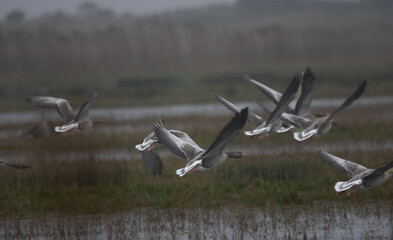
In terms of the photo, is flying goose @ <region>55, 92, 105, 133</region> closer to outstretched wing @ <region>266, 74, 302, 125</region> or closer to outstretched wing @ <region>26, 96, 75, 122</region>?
outstretched wing @ <region>26, 96, 75, 122</region>

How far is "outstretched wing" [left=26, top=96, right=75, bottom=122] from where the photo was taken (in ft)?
45.0

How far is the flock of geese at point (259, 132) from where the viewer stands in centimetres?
990

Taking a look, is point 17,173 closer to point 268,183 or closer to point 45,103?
point 45,103

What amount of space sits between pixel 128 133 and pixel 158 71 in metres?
27.8

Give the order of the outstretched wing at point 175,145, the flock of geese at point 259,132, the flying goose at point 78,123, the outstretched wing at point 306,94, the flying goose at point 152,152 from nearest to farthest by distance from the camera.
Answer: the flock of geese at point 259,132 < the outstretched wing at point 175,145 < the flying goose at point 152,152 < the outstretched wing at point 306,94 < the flying goose at point 78,123

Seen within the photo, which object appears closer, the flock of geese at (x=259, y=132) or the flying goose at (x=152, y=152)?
the flock of geese at (x=259, y=132)

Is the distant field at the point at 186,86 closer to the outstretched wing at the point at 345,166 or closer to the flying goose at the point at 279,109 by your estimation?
the flying goose at the point at 279,109

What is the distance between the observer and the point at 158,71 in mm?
47531

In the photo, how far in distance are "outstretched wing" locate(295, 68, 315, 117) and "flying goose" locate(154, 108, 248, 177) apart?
211 centimetres

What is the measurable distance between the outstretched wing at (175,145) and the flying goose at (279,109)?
1467 millimetres

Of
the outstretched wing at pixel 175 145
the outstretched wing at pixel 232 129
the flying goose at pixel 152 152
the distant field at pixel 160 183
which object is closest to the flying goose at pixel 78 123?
the distant field at pixel 160 183

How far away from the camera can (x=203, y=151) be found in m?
10.9

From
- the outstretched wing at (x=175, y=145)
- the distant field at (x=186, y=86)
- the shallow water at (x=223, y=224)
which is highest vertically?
the distant field at (x=186, y=86)

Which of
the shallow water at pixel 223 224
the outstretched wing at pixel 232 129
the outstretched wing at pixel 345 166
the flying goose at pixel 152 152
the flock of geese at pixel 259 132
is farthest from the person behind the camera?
the flying goose at pixel 152 152
